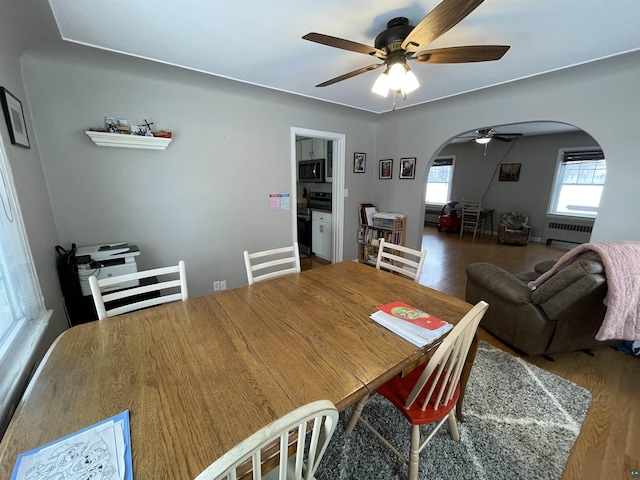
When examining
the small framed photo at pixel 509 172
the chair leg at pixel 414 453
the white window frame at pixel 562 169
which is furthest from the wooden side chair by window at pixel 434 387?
the small framed photo at pixel 509 172

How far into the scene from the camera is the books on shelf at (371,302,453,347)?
3.54 ft

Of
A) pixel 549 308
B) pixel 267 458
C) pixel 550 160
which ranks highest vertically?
pixel 550 160

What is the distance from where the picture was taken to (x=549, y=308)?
Result: 1816mm

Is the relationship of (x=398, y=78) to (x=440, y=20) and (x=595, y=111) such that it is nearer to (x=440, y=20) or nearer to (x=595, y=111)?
(x=440, y=20)

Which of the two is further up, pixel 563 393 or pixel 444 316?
pixel 444 316

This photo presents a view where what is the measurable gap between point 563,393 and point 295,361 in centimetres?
196

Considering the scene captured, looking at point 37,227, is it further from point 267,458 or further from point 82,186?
point 267,458

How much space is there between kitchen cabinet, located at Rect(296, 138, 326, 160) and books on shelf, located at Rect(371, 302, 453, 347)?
326 cm

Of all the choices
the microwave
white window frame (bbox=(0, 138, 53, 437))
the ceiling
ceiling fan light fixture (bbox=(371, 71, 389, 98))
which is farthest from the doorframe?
white window frame (bbox=(0, 138, 53, 437))

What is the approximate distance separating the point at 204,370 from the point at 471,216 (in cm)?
699

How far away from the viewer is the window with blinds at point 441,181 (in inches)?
284

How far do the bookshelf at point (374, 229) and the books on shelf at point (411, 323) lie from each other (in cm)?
241

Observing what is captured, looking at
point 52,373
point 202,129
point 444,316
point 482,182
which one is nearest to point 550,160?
point 482,182

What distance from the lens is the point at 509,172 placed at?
242 inches
